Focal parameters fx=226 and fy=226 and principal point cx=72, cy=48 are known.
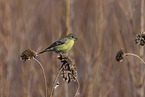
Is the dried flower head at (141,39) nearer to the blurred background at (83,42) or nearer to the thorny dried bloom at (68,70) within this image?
A: the thorny dried bloom at (68,70)

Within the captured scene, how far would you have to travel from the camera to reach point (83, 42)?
107 inches

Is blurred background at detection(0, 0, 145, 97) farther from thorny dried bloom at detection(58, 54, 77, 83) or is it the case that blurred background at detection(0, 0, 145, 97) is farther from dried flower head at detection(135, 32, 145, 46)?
thorny dried bloom at detection(58, 54, 77, 83)

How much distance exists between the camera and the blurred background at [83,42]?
2686 mm

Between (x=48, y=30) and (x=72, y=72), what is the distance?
2697mm

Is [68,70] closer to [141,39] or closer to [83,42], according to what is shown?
[141,39]

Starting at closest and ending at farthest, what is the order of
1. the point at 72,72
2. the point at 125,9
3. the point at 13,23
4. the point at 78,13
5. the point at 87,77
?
the point at 72,72, the point at 125,9, the point at 87,77, the point at 13,23, the point at 78,13

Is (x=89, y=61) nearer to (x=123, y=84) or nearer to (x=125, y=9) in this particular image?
(x=125, y=9)

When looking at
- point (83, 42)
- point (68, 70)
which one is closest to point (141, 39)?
point (68, 70)

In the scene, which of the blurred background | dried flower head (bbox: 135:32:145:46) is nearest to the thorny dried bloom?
dried flower head (bbox: 135:32:145:46)

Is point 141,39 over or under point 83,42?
under

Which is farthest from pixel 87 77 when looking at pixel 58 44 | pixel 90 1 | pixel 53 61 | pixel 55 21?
pixel 90 1

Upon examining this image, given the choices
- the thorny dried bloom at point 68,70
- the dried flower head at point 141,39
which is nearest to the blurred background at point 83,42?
the dried flower head at point 141,39

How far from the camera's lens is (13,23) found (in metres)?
3.71

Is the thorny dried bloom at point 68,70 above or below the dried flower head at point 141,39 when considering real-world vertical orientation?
below
